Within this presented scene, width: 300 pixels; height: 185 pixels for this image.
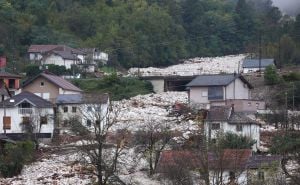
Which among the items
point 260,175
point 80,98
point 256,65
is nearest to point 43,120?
point 80,98

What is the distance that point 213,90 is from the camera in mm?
35312

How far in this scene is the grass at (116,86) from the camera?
38522mm

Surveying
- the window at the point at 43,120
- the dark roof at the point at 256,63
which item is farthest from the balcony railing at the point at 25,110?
the dark roof at the point at 256,63

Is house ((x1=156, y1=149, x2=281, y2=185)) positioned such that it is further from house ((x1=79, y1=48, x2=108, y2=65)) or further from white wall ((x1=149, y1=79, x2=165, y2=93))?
house ((x1=79, y1=48, x2=108, y2=65))

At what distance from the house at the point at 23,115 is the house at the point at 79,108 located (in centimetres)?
77

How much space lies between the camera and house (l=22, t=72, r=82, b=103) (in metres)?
35.2

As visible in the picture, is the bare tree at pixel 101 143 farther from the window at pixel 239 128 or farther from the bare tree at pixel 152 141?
the window at pixel 239 128

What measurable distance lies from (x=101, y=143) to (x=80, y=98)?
9033 mm

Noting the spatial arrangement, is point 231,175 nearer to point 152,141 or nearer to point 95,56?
point 152,141

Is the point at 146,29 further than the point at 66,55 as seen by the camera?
Yes

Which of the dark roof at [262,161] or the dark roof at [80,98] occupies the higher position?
the dark roof at [80,98]

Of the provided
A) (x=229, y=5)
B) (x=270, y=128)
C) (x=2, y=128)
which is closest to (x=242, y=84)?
(x=270, y=128)

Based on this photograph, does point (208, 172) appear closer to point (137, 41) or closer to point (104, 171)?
point (104, 171)

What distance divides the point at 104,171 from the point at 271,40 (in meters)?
40.5
